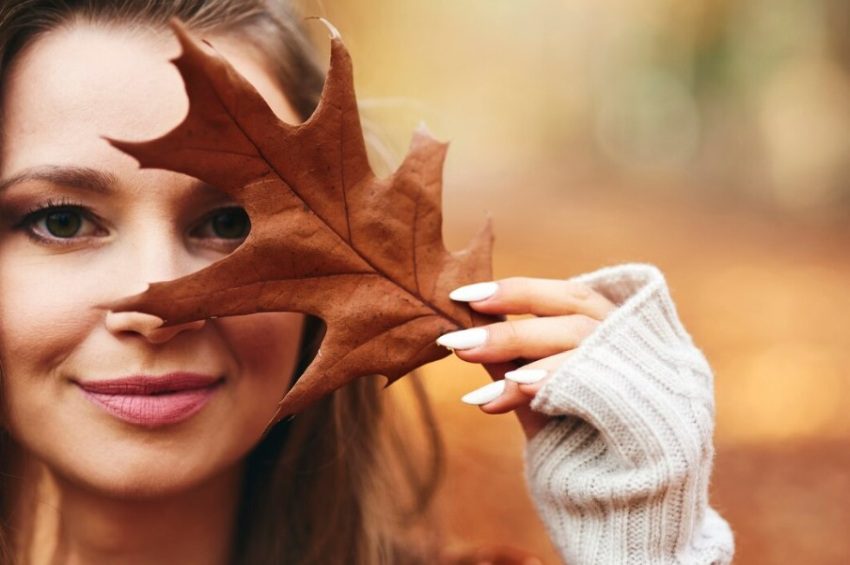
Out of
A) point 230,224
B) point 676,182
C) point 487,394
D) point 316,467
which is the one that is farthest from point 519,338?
point 676,182

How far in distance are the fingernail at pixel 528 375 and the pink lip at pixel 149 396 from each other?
52 centimetres

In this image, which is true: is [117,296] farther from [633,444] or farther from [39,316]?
[633,444]

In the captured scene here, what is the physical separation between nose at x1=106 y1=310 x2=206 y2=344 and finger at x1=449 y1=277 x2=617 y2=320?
1.51ft

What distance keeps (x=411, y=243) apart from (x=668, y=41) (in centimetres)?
2163

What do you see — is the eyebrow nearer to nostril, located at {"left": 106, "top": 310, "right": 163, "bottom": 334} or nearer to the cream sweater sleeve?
nostril, located at {"left": 106, "top": 310, "right": 163, "bottom": 334}

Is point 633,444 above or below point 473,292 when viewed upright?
below

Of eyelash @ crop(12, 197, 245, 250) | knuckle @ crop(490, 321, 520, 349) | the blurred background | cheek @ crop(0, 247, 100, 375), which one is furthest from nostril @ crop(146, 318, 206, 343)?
the blurred background

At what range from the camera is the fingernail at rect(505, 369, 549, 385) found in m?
1.54

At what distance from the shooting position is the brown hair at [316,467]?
1.88m

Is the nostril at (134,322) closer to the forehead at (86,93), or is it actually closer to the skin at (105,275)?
the skin at (105,275)

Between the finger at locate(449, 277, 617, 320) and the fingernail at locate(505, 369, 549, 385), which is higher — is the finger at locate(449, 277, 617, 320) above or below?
above

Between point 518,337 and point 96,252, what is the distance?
70 centimetres

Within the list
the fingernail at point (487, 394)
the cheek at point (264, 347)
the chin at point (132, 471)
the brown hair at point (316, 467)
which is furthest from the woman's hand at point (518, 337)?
the brown hair at point (316, 467)

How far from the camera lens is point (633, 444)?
1556 millimetres
